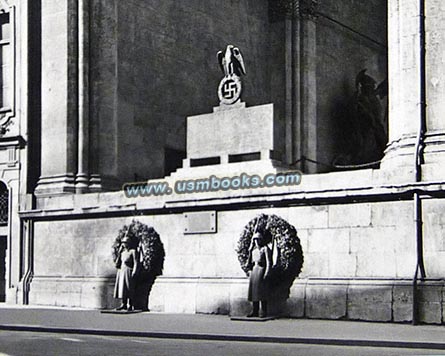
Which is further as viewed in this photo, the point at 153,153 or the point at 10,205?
the point at 153,153

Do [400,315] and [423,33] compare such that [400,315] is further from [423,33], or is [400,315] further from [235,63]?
[235,63]

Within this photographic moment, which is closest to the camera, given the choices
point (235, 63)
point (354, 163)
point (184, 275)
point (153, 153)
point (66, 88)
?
point (184, 275)

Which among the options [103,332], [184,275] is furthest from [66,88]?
[103,332]

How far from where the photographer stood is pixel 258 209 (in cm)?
2402

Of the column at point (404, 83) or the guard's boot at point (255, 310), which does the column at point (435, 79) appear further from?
the guard's boot at point (255, 310)

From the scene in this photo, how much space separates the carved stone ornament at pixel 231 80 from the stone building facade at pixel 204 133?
1527 millimetres

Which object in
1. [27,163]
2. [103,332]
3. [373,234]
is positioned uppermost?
[27,163]

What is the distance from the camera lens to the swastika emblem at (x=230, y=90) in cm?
2636

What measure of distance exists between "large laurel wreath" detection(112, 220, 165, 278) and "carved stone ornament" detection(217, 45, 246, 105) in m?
4.28

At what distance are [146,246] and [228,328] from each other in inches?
247

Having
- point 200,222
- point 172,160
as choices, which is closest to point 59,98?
point 172,160

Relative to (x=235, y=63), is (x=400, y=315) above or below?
below

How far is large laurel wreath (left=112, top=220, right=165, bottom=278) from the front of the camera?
83.0 ft

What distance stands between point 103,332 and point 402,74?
9.63m
